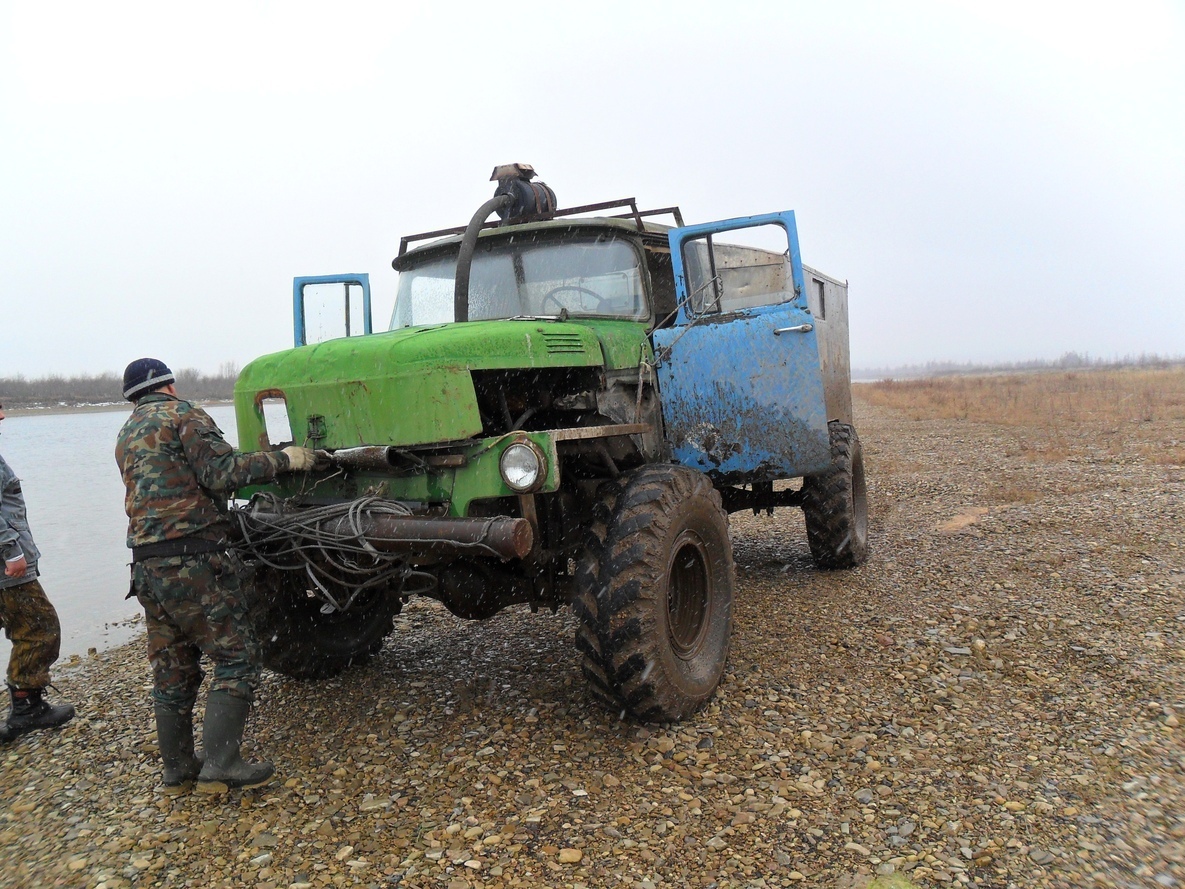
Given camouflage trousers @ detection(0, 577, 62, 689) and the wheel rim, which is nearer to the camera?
the wheel rim

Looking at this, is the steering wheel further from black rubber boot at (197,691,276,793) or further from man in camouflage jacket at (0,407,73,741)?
man in camouflage jacket at (0,407,73,741)

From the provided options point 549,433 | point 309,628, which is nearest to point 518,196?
point 549,433

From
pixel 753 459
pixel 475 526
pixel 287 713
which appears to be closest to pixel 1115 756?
pixel 753 459

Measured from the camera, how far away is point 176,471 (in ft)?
12.0

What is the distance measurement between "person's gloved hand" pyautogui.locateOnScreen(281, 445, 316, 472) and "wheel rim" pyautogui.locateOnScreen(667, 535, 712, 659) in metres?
1.78

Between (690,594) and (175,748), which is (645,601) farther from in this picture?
(175,748)

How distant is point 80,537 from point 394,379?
499 inches

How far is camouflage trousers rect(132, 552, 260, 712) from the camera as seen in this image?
3602mm

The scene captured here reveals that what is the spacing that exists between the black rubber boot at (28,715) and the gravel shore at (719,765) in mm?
131

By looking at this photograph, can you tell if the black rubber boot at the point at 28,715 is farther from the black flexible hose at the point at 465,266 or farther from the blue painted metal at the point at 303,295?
the black flexible hose at the point at 465,266

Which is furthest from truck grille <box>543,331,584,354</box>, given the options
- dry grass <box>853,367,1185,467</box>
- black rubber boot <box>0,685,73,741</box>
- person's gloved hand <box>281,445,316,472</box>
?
dry grass <box>853,367,1185,467</box>

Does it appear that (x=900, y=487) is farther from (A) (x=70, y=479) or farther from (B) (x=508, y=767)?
(A) (x=70, y=479)

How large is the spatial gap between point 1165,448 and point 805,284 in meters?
11.9

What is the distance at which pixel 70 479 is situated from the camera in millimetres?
21141
